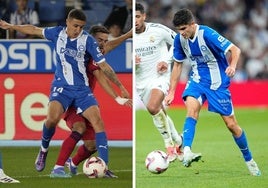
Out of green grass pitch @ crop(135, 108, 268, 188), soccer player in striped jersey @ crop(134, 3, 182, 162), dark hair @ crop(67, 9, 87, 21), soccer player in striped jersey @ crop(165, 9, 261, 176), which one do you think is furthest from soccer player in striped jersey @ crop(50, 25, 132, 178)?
soccer player in striped jersey @ crop(134, 3, 182, 162)

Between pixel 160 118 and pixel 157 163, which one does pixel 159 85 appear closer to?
pixel 160 118

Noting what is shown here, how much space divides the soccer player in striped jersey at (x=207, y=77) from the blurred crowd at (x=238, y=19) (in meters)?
13.0

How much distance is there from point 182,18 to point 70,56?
101 cm

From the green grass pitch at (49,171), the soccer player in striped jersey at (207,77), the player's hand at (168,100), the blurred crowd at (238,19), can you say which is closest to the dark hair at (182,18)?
the soccer player in striped jersey at (207,77)

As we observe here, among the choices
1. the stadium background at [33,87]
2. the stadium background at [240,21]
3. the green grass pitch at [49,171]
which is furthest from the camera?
the stadium background at [240,21]

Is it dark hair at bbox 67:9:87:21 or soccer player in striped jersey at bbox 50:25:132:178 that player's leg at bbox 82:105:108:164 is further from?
dark hair at bbox 67:9:87:21

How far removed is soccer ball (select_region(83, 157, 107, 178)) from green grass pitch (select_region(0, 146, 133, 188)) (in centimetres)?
5

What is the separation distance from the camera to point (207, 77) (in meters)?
6.66

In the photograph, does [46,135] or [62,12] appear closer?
[46,135]

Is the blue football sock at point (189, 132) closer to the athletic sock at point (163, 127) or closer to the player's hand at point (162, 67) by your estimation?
the athletic sock at point (163, 127)

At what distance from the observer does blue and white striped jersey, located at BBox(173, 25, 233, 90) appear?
659cm

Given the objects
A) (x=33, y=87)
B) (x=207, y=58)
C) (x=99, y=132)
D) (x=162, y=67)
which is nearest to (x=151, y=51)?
(x=162, y=67)

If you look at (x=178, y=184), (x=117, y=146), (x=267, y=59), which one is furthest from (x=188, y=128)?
(x=267, y=59)

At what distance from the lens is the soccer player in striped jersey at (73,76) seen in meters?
6.39
